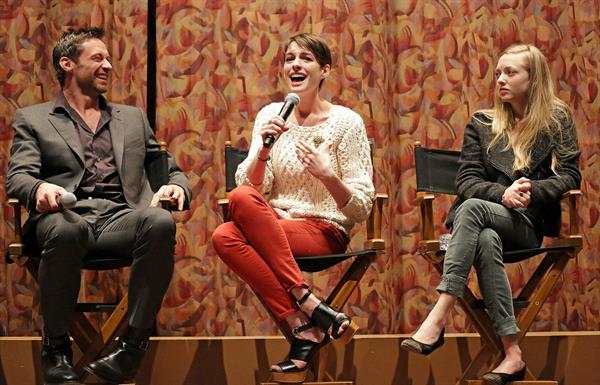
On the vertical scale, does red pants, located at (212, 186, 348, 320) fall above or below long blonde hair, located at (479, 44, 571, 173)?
below

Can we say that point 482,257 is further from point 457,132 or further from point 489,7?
point 489,7

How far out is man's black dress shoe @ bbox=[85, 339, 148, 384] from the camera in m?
2.75

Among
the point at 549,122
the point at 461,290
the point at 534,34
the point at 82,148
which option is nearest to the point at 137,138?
the point at 82,148

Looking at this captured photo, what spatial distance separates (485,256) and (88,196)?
1471 millimetres

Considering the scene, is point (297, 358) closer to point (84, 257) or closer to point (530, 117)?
point (84, 257)

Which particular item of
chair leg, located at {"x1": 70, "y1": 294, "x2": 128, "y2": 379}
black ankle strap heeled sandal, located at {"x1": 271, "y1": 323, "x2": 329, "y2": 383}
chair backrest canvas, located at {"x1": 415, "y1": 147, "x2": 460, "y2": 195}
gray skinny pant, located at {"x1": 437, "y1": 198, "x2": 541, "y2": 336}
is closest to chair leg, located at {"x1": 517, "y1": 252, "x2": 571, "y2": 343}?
gray skinny pant, located at {"x1": 437, "y1": 198, "x2": 541, "y2": 336}

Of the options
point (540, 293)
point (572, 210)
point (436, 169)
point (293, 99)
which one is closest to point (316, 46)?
point (293, 99)

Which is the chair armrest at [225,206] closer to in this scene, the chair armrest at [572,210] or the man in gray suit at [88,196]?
the man in gray suit at [88,196]

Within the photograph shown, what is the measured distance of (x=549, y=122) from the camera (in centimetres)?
327

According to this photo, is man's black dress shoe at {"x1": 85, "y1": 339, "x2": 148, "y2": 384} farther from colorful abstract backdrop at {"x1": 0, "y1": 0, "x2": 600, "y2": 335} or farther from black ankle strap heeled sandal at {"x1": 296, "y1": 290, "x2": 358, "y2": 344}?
colorful abstract backdrop at {"x1": 0, "y1": 0, "x2": 600, "y2": 335}

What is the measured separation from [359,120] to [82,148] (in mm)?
1064

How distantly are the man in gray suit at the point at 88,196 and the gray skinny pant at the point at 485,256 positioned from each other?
974mm

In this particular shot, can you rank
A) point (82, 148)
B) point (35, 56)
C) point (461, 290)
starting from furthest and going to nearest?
point (35, 56) → point (82, 148) → point (461, 290)

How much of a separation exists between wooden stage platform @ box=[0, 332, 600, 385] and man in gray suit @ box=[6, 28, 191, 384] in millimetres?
609
